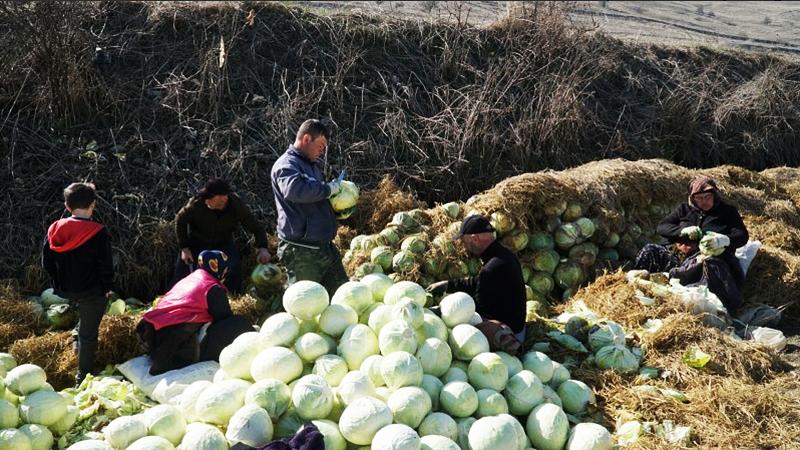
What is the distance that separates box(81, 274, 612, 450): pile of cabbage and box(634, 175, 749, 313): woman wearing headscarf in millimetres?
2665

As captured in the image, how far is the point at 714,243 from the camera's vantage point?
6641 millimetres

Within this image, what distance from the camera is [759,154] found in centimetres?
1229

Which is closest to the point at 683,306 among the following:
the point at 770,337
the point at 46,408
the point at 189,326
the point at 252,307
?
the point at 770,337

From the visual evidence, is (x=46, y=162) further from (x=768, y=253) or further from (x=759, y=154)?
(x=759, y=154)

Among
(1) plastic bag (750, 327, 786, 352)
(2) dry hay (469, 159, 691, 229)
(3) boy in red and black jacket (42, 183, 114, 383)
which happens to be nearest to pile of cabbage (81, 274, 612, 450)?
(3) boy in red and black jacket (42, 183, 114, 383)

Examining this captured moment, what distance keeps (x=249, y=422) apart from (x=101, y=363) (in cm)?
270

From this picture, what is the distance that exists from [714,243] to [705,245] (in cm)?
10

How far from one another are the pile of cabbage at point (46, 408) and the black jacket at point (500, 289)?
111 inches

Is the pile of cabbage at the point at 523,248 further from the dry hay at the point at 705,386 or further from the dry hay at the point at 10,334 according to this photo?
the dry hay at the point at 10,334

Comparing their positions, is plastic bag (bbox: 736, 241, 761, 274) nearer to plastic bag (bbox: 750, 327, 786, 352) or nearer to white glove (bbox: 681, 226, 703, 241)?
white glove (bbox: 681, 226, 703, 241)

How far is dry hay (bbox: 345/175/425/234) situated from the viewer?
7750 millimetres

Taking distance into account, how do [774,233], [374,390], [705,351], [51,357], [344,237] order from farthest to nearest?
[774,233] → [344,237] → [51,357] → [705,351] → [374,390]

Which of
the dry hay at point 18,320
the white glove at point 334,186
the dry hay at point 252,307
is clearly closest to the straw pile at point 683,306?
the dry hay at point 252,307

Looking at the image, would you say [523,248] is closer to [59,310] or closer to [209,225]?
[209,225]
